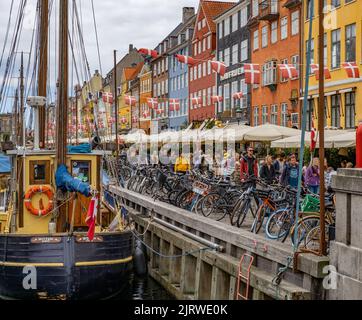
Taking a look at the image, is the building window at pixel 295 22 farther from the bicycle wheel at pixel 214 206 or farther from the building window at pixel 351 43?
the bicycle wheel at pixel 214 206

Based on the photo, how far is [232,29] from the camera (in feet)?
189

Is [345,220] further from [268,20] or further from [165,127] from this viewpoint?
[165,127]

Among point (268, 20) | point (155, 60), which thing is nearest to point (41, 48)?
point (268, 20)

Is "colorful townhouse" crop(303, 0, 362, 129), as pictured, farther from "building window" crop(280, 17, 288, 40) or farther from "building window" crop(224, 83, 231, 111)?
"building window" crop(224, 83, 231, 111)

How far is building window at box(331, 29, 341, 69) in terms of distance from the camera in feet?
120

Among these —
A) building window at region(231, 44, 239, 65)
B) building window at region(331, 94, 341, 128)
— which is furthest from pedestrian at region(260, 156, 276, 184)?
building window at region(231, 44, 239, 65)

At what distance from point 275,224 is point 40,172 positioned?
557cm

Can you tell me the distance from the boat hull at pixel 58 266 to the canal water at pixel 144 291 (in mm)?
1358

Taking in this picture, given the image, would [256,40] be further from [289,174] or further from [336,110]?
[289,174]

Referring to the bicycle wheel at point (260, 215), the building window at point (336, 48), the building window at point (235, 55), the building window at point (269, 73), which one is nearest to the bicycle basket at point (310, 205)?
the bicycle wheel at point (260, 215)

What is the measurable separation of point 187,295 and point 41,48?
9242 millimetres

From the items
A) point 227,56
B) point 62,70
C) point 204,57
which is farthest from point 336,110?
point 204,57

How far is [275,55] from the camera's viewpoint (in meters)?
46.2
